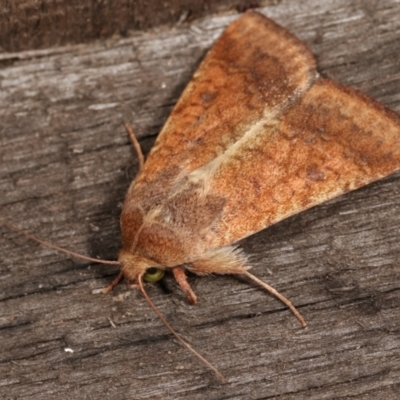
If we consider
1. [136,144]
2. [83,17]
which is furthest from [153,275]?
[83,17]

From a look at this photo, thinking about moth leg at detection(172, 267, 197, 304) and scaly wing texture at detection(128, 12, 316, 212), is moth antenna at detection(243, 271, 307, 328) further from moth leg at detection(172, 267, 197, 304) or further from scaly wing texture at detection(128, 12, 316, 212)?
scaly wing texture at detection(128, 12, 316, 212)

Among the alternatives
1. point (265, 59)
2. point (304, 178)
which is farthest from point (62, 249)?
point (265, 59)

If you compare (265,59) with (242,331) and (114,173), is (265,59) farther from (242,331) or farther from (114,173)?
(242,331)

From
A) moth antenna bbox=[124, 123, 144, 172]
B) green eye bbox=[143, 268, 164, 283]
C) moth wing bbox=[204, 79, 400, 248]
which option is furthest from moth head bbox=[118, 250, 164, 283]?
moth antenna bbox=[124, 123, 144, 172]

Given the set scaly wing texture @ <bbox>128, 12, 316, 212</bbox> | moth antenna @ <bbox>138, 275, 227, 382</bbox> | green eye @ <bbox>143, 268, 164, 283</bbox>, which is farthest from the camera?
scaly wing texture @ <bbox>128, 12, 316, 212</bbox>

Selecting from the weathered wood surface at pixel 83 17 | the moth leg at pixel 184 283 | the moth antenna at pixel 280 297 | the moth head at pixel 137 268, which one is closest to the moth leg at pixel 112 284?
the moth head at pixel 137 268

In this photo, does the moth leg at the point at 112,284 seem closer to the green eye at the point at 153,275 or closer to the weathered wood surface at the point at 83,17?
the green eye at the point at 153,275

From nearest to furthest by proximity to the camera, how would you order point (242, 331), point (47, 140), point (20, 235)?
point (242, 331)
point (20, 235)
point (47, 140)
